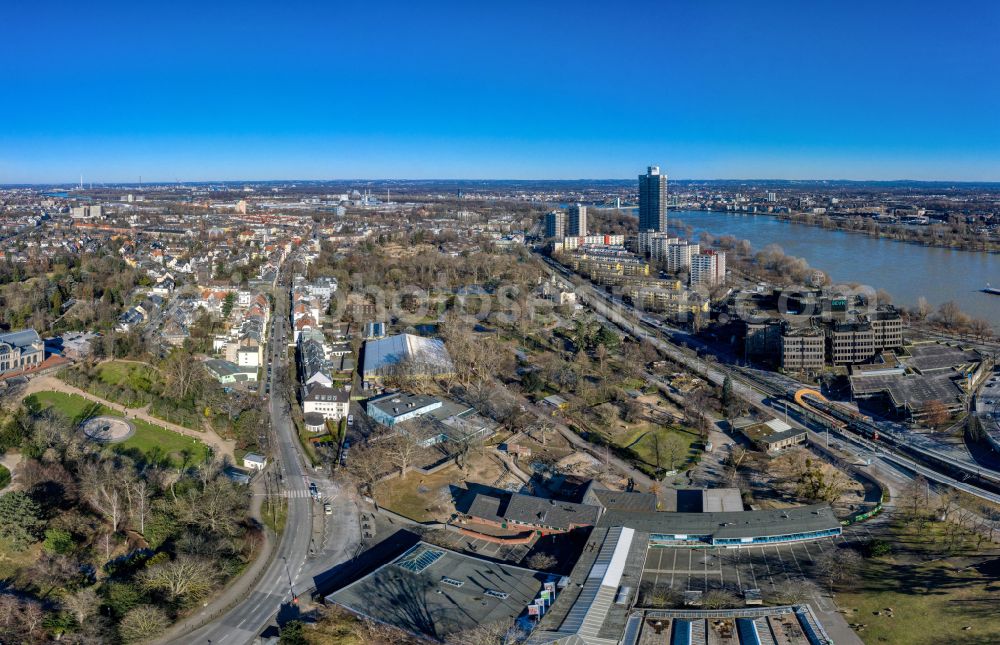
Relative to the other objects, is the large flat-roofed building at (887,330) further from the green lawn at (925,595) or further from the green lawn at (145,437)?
the green lawn at (145,437)

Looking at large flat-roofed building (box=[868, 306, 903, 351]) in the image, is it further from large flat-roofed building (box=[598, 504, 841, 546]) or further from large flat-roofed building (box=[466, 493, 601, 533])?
large flat-roofed building (box=[466, 493, 601, 533])

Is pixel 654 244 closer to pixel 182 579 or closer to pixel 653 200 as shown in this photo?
pixel 653 200

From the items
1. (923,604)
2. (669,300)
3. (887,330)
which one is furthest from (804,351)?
(923,604)

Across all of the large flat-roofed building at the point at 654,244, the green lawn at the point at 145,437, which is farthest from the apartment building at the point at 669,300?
the green lawn at the point at 145,437

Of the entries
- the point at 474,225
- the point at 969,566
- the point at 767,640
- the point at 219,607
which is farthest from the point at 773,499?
the point at 474,225

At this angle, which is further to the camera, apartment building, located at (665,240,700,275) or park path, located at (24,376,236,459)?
apartment building, located at (665,240,700,275)

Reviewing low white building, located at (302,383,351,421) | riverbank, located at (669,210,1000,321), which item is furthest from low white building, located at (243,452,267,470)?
riverbank, located at (669,210,1000,321)

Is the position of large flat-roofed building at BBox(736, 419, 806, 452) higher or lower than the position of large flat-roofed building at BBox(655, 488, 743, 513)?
higher
